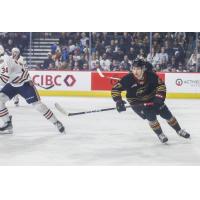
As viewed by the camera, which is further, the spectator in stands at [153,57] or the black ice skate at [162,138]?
the spectator in stands at [153,57]

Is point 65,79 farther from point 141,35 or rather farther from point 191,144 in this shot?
point 191,144

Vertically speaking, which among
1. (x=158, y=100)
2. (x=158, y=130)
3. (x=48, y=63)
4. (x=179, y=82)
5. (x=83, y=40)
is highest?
(x=83, y=40)

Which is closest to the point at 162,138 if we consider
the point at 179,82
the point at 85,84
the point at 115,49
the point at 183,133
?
the point at 183,133

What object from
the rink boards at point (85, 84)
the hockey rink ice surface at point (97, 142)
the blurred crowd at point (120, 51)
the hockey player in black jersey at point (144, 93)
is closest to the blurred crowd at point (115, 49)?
the blurred crowd at point (120, 51)

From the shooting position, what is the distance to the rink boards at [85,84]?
6.65 m

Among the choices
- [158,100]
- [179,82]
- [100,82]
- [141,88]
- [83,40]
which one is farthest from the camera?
[179,82]

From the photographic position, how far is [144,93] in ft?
13.0

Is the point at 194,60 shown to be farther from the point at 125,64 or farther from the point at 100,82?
the point at 125,64

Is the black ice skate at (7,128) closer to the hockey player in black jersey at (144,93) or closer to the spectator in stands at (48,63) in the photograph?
the hockey player in black jersey at (144,93)

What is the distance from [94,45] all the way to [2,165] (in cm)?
253

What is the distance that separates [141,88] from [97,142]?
2.04 ft

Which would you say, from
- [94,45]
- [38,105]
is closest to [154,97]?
[38,105]

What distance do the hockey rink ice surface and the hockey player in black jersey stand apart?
0.26 m

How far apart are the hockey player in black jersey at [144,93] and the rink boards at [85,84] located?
96.9 inches
